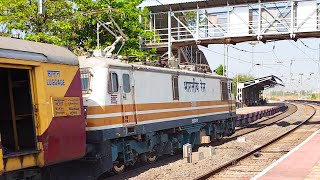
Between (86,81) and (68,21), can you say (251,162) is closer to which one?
(86,81)

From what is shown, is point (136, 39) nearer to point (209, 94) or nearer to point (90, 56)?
point (209, 94)

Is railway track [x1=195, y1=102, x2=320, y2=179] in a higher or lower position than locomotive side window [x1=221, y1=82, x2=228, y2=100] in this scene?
lower

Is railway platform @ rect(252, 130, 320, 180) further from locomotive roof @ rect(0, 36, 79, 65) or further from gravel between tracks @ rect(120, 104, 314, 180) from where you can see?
locomotive roof @ rect(0, 36, 79, 65)

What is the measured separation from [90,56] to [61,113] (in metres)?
3.25

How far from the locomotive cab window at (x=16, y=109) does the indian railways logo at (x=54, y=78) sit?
1.47 feet

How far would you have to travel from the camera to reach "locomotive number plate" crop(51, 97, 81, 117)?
29.1 ft

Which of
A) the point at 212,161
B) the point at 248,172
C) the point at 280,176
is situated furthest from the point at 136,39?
the point at 280,176

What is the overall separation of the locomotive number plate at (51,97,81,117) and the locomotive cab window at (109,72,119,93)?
6.80ft

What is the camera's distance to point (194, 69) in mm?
17969

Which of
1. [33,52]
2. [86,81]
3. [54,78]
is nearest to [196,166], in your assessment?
[86,81]

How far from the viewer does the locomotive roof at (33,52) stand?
8.03 metres

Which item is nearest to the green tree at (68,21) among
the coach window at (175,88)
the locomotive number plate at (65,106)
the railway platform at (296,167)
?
the coach window at (175,88)

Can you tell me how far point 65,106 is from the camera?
30.0 ft

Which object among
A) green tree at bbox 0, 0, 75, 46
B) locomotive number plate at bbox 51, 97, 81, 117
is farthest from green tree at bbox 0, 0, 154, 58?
locomotive number plate at bbox 51, 97, 81, 117
